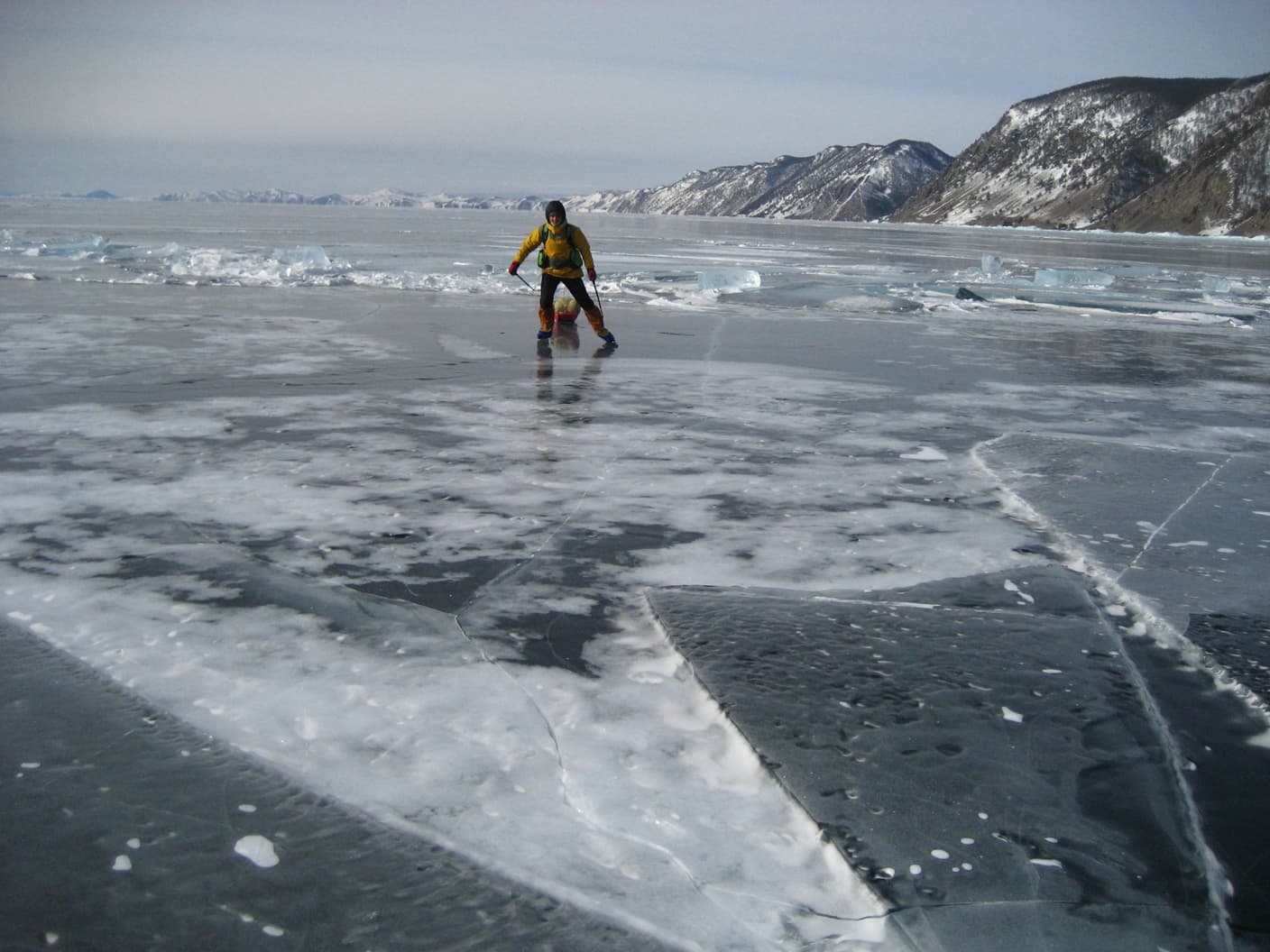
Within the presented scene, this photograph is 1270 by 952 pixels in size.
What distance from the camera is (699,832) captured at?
6.51 feet

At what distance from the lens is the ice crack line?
143 inches

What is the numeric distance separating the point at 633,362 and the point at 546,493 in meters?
4.45

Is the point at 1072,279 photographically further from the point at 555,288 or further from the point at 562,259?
the point at 555,288

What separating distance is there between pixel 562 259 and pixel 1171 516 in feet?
23.8

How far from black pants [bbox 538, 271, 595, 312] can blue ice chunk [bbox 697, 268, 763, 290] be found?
6323 mm

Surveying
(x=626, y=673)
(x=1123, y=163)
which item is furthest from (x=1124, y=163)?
(x=626, y=673)

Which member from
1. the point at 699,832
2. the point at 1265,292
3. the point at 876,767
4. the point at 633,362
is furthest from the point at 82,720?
the point at 1265,292

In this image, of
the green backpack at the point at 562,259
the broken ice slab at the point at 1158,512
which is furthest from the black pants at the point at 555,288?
the broken ice slab at the point at 1158,512

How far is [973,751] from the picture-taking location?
231 cm

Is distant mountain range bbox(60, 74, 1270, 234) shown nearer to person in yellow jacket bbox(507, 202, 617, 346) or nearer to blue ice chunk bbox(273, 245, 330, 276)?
blue ice chunk bbox(273, 245, 330, 276)

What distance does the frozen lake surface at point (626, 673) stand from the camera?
5.89ft

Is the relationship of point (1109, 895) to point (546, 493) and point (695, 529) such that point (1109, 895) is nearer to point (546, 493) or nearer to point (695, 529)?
point (695, 529)

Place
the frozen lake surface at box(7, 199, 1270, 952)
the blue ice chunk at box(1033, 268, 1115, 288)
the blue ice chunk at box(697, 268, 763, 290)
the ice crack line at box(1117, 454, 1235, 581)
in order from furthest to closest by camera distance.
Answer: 1. the blue ice chunk at box(1033, 268, 1115, 288)
2. the blue ice chunk at box(697, 268, 763, 290)
3. the ice crack line at box(1117, 454, 1235, 581)
4. the frozen lake surface at box(7, 199, 1270, 952)

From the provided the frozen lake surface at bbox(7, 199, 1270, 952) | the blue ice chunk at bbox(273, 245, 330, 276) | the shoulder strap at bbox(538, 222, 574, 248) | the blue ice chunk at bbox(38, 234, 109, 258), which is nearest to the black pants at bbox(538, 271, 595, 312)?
the shoulder strap at bbox(538, 222, 574, 248)
